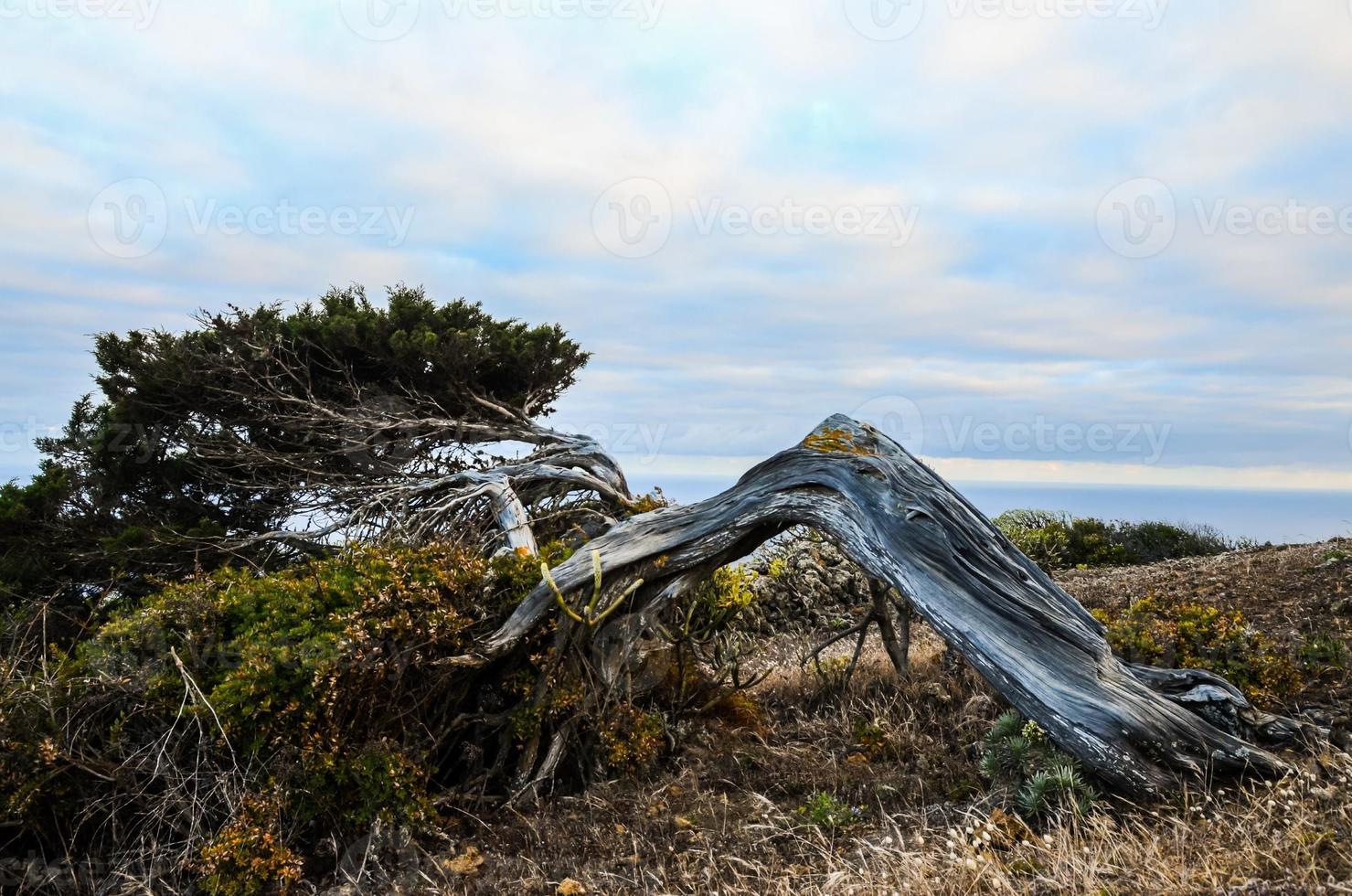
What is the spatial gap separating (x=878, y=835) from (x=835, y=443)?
228 cm

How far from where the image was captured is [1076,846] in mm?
4113

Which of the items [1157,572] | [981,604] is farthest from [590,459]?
[1157,572]

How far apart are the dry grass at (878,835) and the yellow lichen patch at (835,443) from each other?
190cm

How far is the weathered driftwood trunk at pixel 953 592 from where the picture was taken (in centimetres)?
471

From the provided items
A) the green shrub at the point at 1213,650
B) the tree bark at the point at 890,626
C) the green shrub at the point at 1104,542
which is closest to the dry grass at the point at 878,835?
the tree bark at the point at 890,626

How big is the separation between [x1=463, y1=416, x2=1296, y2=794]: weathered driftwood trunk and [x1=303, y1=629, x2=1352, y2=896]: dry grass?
32cm

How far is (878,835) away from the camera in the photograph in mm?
4559

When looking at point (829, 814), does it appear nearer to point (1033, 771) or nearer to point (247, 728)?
point (1033, 771)

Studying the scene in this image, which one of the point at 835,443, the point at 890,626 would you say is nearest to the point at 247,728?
the point at 835,443

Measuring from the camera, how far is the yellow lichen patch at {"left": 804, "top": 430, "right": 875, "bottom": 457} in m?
5.71

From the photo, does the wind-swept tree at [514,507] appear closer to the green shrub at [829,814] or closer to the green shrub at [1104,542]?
the green shrub at [829,814]

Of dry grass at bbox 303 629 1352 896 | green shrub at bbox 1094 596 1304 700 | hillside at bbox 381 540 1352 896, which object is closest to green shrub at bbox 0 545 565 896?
dry grass at bbox 303 629 1352 896

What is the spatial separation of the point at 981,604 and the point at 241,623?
4.35 meters

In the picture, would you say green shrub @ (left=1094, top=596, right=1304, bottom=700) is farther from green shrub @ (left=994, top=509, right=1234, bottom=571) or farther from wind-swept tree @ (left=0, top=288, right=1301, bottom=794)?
green shrub @ (left=994, top=509, right=1234, bottom=571)
